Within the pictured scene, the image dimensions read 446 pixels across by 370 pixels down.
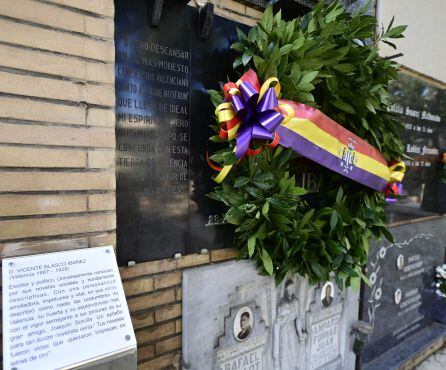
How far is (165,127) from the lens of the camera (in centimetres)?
168

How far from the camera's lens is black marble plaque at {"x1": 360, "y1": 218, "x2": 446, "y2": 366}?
10.1ft

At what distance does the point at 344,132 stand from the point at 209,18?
1104mm

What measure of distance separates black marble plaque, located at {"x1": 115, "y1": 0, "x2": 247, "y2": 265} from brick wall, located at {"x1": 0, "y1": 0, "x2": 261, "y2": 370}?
127 mm

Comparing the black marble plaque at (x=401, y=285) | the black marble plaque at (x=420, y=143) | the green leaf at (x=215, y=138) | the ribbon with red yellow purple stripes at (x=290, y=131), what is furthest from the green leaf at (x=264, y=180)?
the black marble plaque at (x=420, y=143)

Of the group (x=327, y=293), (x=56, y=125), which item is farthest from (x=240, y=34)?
(x=327, y=293)

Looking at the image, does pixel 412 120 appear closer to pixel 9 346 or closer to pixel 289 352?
pixel 289 352

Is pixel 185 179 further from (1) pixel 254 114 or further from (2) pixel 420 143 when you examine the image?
(2) pixel 420 143

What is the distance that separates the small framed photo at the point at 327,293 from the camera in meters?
2.58

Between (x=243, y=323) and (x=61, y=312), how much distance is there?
1283 mm

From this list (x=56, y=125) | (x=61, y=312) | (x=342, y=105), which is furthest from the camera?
(x=342, y=105)

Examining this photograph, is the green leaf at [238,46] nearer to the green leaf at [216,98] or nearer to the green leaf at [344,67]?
the green leaf at [216,98]

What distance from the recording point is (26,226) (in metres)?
1.26

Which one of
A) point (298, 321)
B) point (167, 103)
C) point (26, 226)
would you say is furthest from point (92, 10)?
point (298, 321)

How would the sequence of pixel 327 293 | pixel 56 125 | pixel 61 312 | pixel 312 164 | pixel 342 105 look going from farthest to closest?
pixel 327 293 → pixel 312 164 → pixel 342 105 → pixel 56 125 → pixel 61 312
